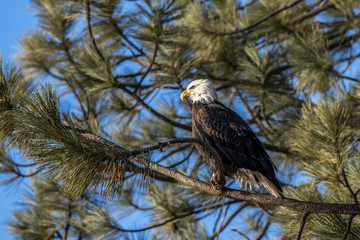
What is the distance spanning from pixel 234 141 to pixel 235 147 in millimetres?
40

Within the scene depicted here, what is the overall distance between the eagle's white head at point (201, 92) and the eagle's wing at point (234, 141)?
30 centimetres

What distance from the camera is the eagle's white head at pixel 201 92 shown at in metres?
3.32

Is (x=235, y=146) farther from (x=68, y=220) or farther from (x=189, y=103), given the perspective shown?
(x=68, y=220)

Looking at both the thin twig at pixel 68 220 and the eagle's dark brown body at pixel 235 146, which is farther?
the thin twig at pixel 68 220

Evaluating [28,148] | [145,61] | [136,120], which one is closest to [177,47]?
[145,61]

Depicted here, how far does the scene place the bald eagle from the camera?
2.79 meters

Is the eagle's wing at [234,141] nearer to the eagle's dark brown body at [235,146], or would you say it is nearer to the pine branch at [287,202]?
the eagle's dark brown body at [235,146]

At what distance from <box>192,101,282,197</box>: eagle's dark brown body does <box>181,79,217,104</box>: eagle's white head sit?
28 centimetres

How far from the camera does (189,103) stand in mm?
3773

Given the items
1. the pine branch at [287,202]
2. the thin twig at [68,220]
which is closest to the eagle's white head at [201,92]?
the pine branch at [287,202]

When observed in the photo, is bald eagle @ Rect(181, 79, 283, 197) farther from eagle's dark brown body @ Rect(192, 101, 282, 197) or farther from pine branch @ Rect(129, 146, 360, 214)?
pine branch @ Rect(129, 146, 360, 214)

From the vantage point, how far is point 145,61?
15.9 feet

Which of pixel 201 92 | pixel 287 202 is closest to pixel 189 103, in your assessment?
pixel 201 92

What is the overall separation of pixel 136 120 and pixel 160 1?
163 centimetres
